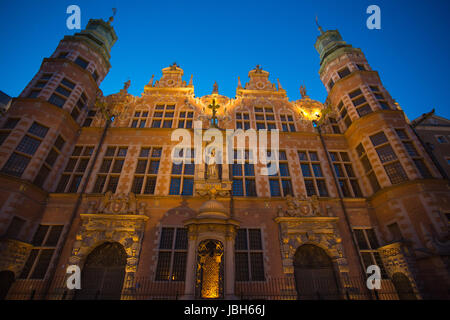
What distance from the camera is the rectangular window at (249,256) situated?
1282 cm

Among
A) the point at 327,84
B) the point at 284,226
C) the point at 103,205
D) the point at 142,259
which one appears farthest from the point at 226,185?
the point at 327,84

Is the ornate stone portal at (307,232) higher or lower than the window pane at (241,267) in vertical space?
higher

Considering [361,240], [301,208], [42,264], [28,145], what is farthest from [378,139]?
[28,145]

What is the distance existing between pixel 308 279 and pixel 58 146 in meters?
19.1

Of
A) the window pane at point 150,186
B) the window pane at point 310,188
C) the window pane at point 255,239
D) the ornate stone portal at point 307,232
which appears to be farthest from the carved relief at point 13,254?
the window pane at point 310,188

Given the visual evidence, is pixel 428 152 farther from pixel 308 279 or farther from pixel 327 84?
pixel 308 279

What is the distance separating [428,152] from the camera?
50.8ft

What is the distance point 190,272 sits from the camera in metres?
10.5

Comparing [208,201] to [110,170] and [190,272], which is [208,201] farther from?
[110,170]

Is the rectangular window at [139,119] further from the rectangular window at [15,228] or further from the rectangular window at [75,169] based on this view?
the rectangular window at [15,228]

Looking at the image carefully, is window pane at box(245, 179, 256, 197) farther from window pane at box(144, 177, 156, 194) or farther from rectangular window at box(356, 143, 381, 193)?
rectangular window at box(356, 143, 381, 193)

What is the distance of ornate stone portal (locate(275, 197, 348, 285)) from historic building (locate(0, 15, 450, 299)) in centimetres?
9

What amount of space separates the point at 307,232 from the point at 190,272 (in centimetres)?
762

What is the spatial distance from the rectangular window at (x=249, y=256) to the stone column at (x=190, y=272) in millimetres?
3387
